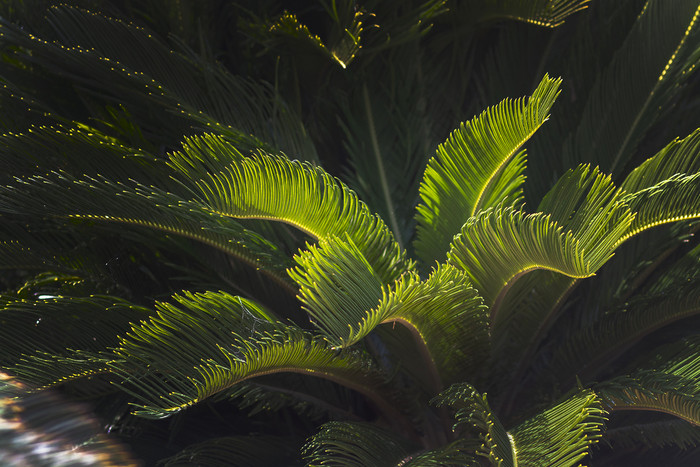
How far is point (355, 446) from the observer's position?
1814mm

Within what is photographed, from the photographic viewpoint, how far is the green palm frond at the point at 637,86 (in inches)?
91.4

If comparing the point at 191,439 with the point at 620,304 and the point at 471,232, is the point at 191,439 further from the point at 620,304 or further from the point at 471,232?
the point at 620,304

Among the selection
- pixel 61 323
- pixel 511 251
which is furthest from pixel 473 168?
pixel 61 323

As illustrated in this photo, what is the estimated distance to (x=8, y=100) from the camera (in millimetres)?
2254

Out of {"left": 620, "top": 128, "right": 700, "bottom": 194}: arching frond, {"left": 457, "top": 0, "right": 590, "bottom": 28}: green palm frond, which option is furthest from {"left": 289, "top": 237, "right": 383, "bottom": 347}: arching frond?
{"left": 457, "top": 0, "right": 590, "bottom": 28}: green palm frond

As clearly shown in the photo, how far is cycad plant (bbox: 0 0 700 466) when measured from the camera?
1.64 metres

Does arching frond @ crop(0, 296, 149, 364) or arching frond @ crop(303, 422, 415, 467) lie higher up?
arching frond @ crop(0, 296, 149, 364)

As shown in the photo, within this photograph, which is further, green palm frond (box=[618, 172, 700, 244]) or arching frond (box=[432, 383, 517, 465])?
green palm frond (box=[618, 172, 700, 244])

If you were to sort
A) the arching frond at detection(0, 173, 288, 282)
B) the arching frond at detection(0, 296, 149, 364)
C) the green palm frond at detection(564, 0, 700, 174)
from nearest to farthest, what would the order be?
1. the arching frond at detection(0, 173, 288, 282)
2. the arching frond at detection(0, 296, 149, 364)
3. the green palm frond at detection(564, 0, 700, 174)

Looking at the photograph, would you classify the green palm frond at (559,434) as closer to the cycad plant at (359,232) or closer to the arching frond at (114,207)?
the cycad plant at (359,232)

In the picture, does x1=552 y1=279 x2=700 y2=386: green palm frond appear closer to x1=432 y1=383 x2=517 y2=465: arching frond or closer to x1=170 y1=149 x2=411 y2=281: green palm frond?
x1=432 y1=383 x2=517 y2=465: arching frond

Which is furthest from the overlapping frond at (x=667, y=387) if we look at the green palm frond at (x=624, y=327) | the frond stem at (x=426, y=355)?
the frond stem at (x=426, y=355)

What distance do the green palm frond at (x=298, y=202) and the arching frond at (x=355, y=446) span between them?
43cm

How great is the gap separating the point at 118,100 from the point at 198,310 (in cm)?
103
